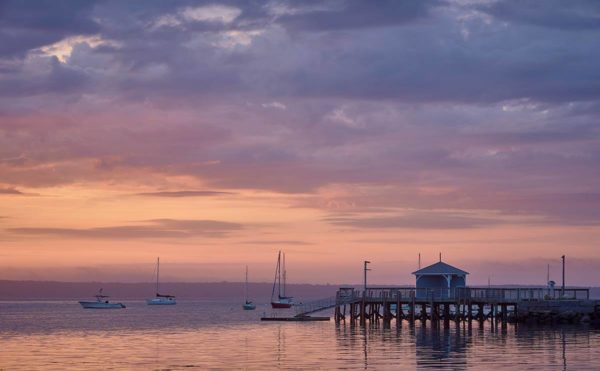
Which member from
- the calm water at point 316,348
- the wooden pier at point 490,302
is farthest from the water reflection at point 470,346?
the wooden pier at point 490,302

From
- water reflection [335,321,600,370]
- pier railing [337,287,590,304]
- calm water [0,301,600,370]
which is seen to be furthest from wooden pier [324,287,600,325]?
calm water [0,301,600,370]

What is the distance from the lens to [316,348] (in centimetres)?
6669

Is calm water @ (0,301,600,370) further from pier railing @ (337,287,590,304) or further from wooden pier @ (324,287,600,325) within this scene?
pier railing @ (337,287,590,304)

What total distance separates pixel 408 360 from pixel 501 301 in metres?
37.4

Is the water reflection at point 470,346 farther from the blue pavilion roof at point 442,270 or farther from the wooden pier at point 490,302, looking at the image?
the blue pavilion roof at point 442,270

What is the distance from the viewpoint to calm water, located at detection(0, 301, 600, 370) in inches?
2202

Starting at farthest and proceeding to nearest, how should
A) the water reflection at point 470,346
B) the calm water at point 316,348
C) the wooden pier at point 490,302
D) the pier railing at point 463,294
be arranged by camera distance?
the pier railing at point 463,294, the wooden pier at point 490,302, the calm water at point 316,348, the water reflection at point 470,346

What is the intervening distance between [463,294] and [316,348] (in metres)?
30.4

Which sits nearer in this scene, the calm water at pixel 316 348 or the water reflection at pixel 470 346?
the water reflection at pixel 470 346

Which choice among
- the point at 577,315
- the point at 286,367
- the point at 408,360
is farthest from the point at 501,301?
the point at 286,367

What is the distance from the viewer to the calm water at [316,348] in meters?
55.9

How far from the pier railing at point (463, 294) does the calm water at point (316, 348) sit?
4094 millimetres

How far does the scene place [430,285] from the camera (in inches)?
3829

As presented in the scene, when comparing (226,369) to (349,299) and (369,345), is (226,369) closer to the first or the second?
(369,345)
